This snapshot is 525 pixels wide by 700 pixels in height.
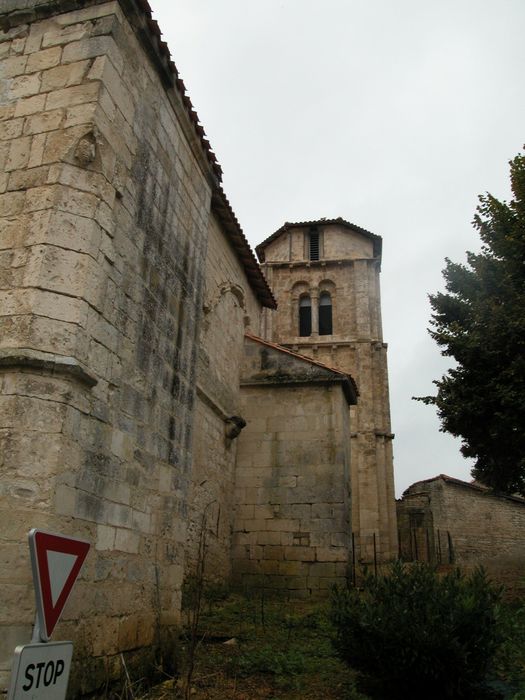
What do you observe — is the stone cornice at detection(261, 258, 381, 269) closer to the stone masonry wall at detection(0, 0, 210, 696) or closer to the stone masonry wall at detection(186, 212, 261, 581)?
the stone masonry wall at detection(186, 212, 261, 581)

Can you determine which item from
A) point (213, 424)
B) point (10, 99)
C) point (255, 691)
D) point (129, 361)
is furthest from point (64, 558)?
point (213, 424)

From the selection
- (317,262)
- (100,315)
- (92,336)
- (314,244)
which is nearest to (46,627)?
(92,336)

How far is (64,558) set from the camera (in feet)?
8.54

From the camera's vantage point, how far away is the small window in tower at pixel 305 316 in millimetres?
27641

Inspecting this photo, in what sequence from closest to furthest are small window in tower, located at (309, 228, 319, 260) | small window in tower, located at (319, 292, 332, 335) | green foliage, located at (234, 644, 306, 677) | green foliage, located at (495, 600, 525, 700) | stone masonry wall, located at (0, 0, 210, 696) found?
stone masonry wall, located at (0, 0, 210, 696) < green foliage, located at (495, 600, 525, 700) < green foliage, located at (234, 644, 306, 677) < small window in tower, located at (319, 292, 332, 335) < small window in tower, located at (309, 228, 319, 260)

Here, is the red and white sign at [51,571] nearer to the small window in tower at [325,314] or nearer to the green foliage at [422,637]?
the green foliage at [422,637]

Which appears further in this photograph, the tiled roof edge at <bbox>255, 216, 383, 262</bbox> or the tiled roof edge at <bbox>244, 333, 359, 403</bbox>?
the tiled roof edge at <bbox>255, 216, 383, 262</bbox>

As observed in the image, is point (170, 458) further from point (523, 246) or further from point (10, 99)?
point (523, 246)

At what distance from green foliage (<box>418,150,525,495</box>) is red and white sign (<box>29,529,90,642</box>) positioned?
8.89 meters

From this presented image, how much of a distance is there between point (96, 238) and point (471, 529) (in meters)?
20.9

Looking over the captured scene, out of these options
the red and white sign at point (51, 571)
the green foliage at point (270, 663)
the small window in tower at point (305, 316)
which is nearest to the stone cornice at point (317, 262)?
the small window in tower at point (305, 316)

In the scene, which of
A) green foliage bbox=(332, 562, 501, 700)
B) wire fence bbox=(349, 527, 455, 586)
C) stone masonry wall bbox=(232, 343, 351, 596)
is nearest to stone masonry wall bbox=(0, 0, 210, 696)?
green foliage bbox=(332, 562, 501, 700)

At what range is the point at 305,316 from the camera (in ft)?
91.6

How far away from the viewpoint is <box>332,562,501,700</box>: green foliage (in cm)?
457
